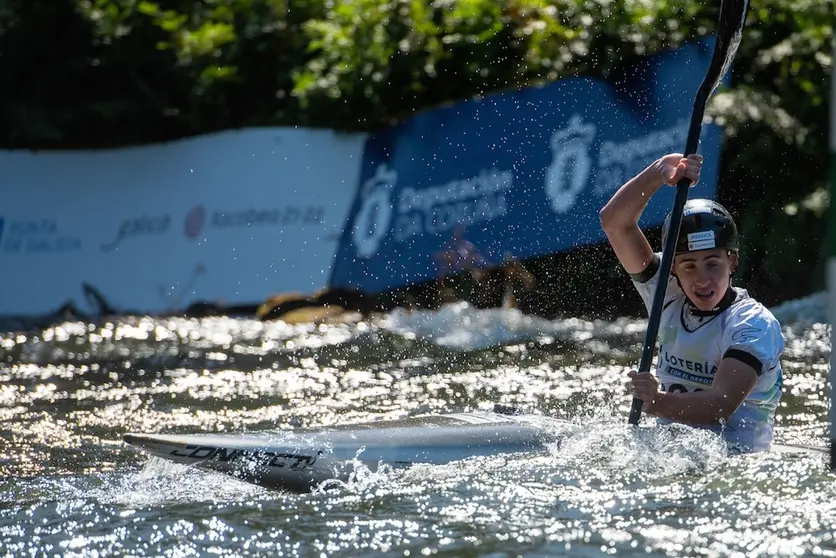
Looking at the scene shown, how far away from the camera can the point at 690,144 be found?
17.5 ft

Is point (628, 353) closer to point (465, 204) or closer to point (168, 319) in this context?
point (465, 204)

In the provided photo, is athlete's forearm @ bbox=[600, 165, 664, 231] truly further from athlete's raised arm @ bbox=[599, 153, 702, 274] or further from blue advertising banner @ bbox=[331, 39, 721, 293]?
blue advertising banner @ bbox=[331, 39, 721, 293]

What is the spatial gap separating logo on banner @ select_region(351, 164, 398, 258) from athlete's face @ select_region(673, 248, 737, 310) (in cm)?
635

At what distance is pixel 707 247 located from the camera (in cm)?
505

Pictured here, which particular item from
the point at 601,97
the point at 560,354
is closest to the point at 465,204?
the point at 601,97

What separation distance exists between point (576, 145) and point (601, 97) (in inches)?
17.8

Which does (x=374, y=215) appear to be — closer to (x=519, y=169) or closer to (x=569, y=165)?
(x=519, y=169)

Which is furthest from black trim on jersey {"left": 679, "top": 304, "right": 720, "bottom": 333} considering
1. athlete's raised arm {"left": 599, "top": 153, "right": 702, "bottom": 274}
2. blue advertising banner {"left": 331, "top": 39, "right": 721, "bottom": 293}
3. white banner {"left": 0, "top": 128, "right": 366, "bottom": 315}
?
white banner {"left": 0, "top": 128, "right": 366, "bottom": 315}

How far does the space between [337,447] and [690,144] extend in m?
1.86

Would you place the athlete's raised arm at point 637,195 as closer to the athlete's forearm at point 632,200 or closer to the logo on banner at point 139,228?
the athlete's forearm at point 632,200

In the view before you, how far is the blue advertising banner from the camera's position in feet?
34.1

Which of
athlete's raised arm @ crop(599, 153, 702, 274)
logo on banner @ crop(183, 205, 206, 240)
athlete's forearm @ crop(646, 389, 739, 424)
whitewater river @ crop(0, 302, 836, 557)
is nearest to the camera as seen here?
whitewater river @ crop(0, 302, 836, 557)

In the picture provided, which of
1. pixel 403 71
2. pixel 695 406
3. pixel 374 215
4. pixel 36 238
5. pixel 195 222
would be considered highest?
pixel 403 71

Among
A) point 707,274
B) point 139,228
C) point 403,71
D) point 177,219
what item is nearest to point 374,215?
point 403,71
